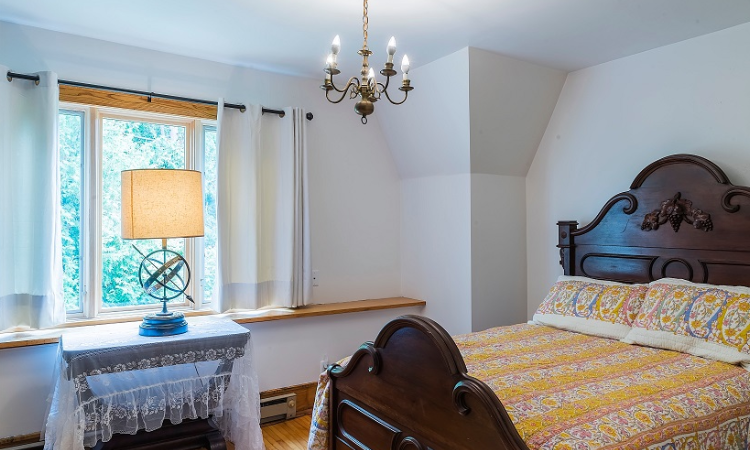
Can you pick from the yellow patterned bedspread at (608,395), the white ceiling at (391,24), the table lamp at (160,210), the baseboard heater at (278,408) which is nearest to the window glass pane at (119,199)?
the white ceiling at (391,24)

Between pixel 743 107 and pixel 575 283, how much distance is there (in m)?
1.35

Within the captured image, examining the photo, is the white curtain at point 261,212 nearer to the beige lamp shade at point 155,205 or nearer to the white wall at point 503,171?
the beige lamp shade at point 155,205

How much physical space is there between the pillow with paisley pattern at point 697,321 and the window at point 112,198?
273 centimetres

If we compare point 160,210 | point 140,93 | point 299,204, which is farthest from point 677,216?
point 140,93

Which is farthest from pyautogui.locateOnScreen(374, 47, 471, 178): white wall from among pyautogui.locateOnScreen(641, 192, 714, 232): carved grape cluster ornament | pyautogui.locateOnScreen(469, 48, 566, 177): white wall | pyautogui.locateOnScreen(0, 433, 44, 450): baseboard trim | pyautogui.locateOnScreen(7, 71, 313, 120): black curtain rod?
pyautogui.locateOnScreen(0, 433, 44, 450): baseboard trim

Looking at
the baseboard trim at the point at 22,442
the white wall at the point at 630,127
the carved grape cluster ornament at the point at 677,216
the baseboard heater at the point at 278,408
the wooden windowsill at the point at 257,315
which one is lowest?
the baseboard heater at the point at 278,408

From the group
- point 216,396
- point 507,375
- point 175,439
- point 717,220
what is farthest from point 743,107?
point 175,439

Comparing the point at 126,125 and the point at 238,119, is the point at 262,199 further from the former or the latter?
the point at 126,125

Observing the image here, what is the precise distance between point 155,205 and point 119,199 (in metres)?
0.80

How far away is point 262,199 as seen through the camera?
3.67 metres

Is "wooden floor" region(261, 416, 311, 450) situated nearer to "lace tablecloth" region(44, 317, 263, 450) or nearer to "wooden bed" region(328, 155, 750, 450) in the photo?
"lace tablecloth" region(44, 317, 263, 450)

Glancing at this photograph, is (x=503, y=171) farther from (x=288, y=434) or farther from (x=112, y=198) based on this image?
(x=112, y=198)

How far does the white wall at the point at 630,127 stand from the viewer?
2.92m

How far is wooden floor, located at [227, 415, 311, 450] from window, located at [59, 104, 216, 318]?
0.97 m
